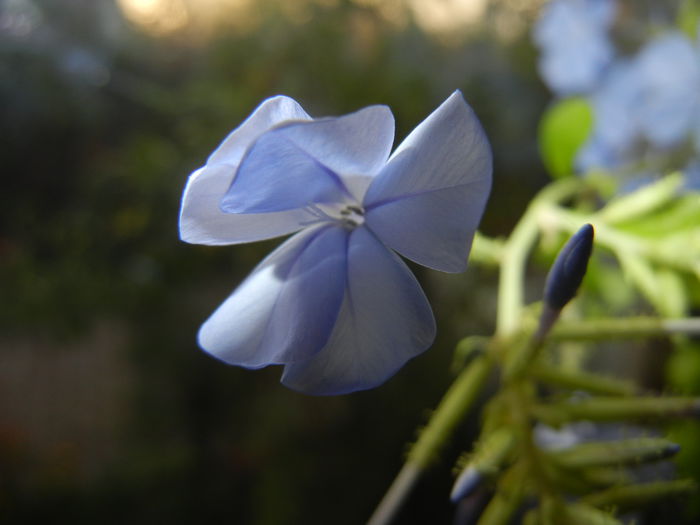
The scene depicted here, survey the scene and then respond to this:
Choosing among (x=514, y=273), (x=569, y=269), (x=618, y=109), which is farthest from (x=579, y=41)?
(x=569, y=269)

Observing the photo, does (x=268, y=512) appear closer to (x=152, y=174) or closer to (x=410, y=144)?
(x=152, y=174)

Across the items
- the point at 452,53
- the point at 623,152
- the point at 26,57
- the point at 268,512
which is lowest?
the point at 268,512

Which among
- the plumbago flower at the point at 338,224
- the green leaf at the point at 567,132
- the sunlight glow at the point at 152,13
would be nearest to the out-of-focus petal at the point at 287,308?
the plumbago flower at the point at 338,224

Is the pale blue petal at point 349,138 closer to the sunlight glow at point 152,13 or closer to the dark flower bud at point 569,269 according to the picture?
the dark flower bud at point 569,269

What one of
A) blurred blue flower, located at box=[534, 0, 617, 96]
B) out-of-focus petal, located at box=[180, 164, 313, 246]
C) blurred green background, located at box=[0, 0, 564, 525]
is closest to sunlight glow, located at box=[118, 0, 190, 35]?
blurred green background, located at box=[0, 0, 564, 525]

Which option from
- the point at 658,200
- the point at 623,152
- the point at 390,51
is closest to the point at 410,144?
the point at 658,200

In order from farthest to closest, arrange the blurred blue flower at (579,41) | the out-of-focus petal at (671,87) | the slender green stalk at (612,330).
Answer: the blurred blue flower at (579,41) < the out-of-focus petal at (671,87) < the slender green stalk at (612,330)

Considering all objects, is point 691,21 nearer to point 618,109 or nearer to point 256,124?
point 618,109

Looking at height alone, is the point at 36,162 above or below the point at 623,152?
above
